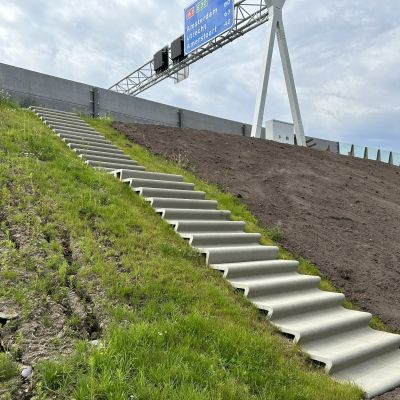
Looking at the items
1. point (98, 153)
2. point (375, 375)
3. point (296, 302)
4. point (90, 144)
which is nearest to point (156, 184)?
point (98, 153)

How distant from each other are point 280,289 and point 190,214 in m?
2.03

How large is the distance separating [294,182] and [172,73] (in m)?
14.4

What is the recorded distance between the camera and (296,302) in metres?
5.10

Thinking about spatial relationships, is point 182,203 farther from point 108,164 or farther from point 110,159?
point 110,159

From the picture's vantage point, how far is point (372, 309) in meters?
5.87

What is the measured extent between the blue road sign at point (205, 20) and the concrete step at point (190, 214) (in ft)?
35.6

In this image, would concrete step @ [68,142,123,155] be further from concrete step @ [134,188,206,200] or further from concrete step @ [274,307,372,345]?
concrete step @ [274,307,372,345]

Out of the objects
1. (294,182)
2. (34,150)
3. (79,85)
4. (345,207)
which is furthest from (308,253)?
(79,85)

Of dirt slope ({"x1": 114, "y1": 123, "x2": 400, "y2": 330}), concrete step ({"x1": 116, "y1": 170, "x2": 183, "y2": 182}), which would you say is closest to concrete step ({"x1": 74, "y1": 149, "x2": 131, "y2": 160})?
dirt slope ({"x1": 114, "y1": 123, "x2": 400, "y2": 330})

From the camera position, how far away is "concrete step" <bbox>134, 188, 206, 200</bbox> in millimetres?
6989

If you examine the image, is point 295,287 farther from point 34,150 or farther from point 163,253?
point 34,150

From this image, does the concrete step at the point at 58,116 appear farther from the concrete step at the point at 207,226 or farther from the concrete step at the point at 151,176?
the concrete step at the point at 207,226

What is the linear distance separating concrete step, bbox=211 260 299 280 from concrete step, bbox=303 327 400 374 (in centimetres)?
124

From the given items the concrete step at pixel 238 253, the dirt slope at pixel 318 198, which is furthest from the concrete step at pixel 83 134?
the concrete step at pixel 238 253
